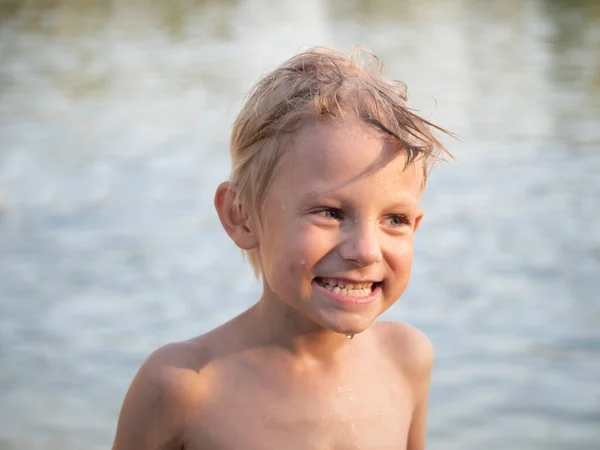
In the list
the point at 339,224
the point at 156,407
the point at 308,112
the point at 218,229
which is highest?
the point at 218,229

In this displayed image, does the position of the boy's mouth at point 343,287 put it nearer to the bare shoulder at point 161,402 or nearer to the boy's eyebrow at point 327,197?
the boy's eyebrow at point 327,197

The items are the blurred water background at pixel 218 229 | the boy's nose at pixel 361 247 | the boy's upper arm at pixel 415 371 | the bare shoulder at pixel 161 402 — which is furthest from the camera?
the blurred water background at pixel 218 229

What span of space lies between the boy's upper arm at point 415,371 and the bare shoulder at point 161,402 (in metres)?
0.42

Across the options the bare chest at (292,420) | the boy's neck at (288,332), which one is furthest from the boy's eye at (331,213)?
the bare chest at (292,420)

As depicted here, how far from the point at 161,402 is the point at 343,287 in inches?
14.9

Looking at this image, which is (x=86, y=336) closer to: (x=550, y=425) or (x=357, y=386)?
(x=550, y=425)

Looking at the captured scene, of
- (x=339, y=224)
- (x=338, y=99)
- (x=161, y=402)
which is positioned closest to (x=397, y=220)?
(x=339, y=224)

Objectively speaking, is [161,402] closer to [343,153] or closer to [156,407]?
[156,407]

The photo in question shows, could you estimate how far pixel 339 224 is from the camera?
67.9 inches

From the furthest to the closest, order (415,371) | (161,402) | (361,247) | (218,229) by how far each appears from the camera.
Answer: (218,229) → (415,371) → (161,402) → (361,247)

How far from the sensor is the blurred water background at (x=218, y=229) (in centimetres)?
362

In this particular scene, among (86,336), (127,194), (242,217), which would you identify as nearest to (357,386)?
(242,217)

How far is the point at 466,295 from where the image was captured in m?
4.33

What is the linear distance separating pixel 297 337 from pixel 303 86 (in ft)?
1.46
